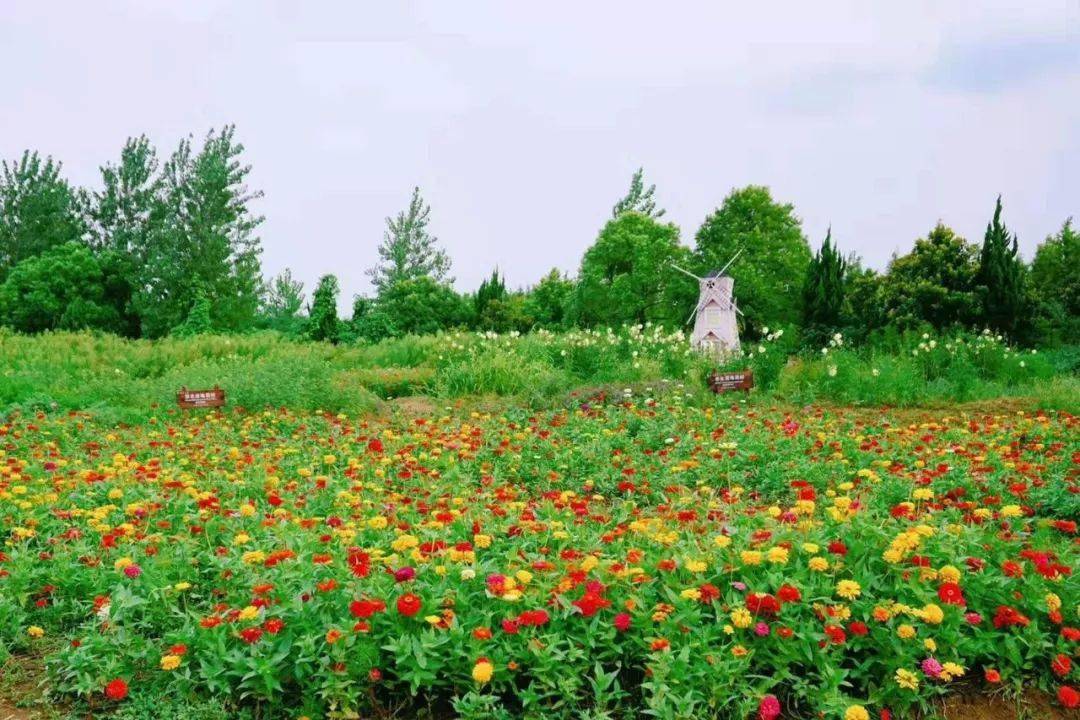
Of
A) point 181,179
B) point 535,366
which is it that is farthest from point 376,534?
point 181,179

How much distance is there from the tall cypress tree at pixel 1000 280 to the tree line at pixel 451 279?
4 cm

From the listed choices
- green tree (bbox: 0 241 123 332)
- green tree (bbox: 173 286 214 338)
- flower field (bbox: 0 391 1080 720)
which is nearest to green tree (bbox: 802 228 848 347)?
green tree (bbox: 173 286 214 338)

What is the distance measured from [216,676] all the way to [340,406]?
8488 millimetres

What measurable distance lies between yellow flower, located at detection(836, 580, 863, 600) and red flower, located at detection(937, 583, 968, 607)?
0.92ft

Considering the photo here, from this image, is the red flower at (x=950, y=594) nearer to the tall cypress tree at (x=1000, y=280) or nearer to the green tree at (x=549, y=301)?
the tall cypress tree at (x=1000, y=280)

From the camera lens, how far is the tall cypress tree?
24.2m

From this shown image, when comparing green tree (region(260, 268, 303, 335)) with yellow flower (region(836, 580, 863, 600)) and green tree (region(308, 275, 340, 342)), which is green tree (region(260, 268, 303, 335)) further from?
yellow flower (region(836, 580, 863, 600))

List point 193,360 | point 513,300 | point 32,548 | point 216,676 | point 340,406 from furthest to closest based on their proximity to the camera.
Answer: point 513,300 < point 193,360 < point 340,406 < point 32,548 < point 216,676

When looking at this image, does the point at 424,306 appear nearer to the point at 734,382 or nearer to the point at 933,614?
the point at 734,382

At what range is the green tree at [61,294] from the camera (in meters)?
34.2

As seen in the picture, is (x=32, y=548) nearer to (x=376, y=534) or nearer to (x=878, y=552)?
(x=376, y=534)

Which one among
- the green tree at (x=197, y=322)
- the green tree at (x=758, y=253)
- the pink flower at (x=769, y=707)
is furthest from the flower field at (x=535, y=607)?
the green tree at (x=197, y=322)

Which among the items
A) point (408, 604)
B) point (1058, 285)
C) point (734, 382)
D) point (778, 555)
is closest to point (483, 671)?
point (408, 604)

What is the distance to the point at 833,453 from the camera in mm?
7160
